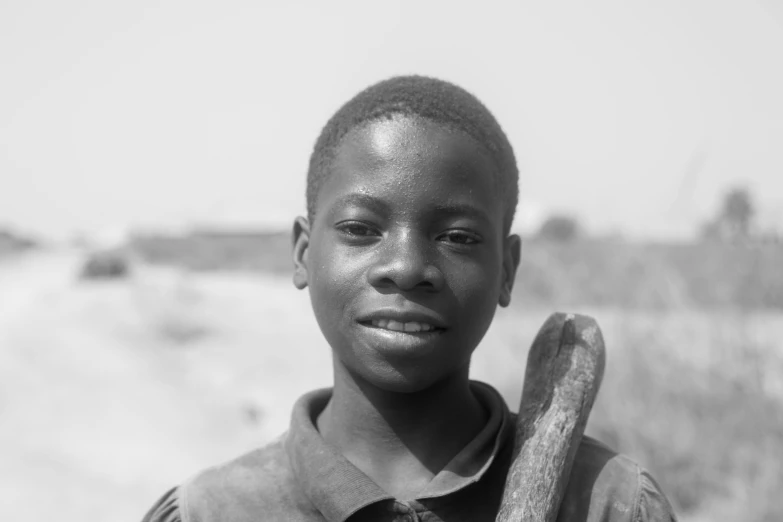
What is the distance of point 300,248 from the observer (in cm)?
203

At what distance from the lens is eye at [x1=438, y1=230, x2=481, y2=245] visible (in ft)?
5.60

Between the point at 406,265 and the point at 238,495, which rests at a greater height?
the point at 406,265

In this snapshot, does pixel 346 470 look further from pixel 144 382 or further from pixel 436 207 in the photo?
pixel 144 382

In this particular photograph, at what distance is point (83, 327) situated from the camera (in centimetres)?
1092

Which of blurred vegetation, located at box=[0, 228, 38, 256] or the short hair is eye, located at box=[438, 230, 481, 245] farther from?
blurred vegetation, located at box=[0, 228, 38, 256]

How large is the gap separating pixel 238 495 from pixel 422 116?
96cm

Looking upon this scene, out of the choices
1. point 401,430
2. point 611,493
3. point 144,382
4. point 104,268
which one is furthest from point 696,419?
point 104,268

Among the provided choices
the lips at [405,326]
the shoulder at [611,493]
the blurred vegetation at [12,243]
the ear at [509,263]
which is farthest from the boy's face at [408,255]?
the blurred vegetation at [12,243]

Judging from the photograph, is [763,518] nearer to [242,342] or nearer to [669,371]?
[669,371]

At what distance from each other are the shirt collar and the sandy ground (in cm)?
342

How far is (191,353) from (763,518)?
7.75 meters

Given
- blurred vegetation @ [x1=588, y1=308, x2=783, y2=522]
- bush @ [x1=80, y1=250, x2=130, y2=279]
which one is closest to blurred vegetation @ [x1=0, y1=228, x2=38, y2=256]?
bush @ [x1=80, y1=250, x2=130, y2=279]

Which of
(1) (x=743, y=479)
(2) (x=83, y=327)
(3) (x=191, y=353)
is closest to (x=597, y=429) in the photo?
(1) (x=743, y=479)

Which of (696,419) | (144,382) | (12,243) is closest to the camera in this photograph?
(696,419)
